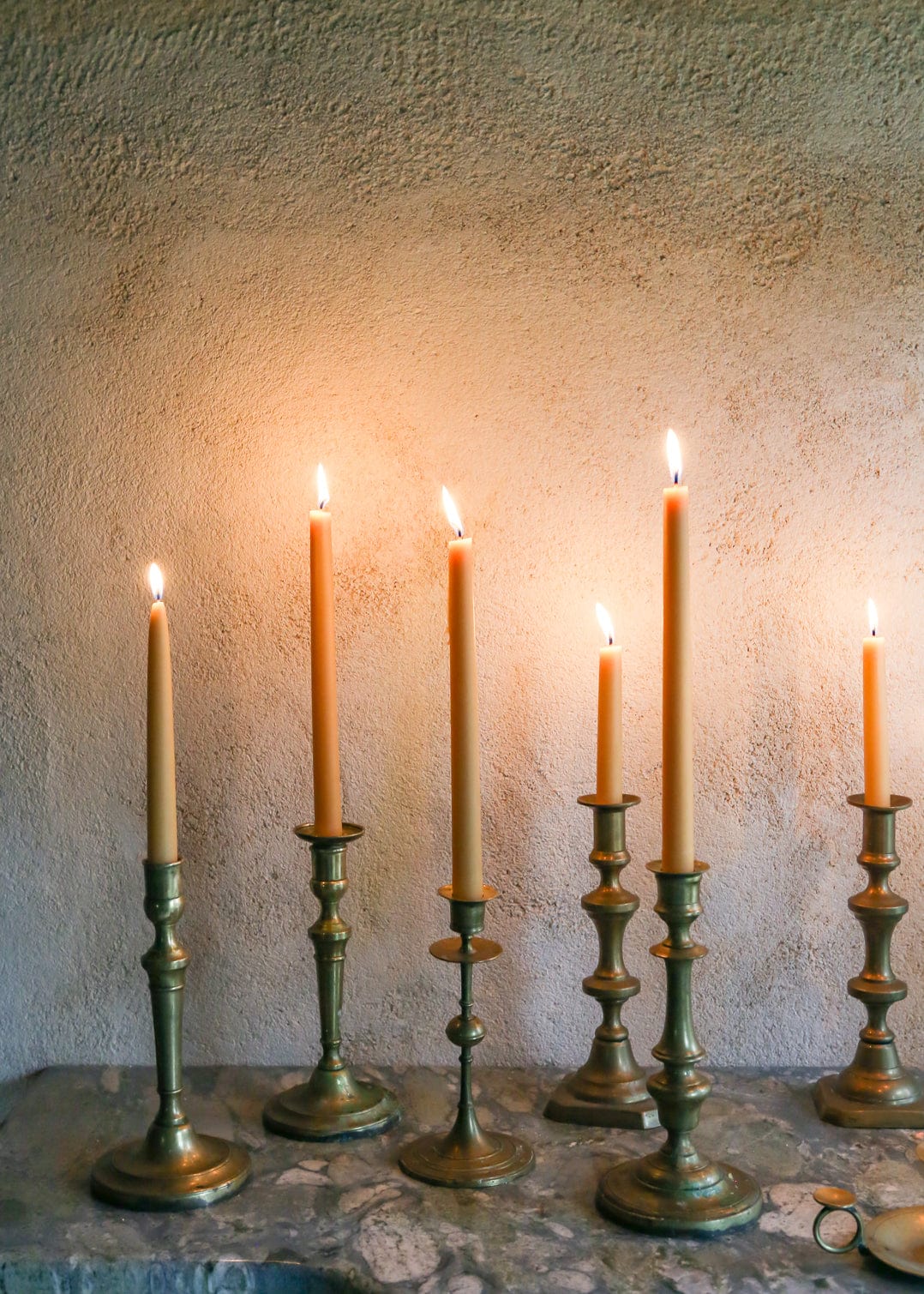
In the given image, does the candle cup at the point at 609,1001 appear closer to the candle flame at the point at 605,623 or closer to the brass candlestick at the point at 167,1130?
the candle flame at the point at 605,623

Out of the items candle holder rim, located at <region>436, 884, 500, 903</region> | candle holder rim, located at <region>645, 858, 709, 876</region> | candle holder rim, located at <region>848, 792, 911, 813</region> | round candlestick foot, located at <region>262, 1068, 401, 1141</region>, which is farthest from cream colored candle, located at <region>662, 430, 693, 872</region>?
round candlestick foot, located at <region>262, 1068, 401, 1141</region>

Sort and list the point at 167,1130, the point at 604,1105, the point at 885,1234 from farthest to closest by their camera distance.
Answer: the point at 604,1105 → the point at 167,1130 → the point at 885,1234

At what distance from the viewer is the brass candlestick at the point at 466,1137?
3.10ft

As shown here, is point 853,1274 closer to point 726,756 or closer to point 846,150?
point 726,756

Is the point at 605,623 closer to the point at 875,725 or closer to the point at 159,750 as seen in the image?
the point at 875,725

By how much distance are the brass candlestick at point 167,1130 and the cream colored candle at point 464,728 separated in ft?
0.78

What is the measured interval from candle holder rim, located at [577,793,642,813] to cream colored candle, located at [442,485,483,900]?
16 centimetres

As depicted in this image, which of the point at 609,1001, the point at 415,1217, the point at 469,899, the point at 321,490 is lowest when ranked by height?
the point at 415,1217

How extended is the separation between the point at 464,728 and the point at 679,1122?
1.15 feet

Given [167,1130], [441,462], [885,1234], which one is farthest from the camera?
[441,462]

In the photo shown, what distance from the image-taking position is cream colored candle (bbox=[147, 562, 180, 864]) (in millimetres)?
968

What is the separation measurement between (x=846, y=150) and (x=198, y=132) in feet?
2.18

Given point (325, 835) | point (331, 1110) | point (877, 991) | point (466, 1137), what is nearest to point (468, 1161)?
point (466, 1137)

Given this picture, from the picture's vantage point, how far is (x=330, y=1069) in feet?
3.54
